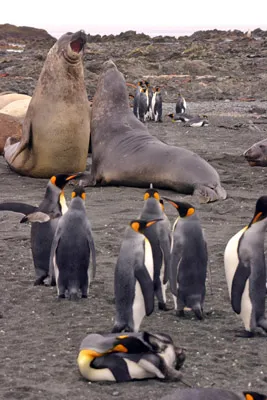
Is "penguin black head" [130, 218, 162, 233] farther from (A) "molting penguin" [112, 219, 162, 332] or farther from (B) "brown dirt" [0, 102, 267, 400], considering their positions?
(B) "brown dirt" [0, 102, 267, 400]

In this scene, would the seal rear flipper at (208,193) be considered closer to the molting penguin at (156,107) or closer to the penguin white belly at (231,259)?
the penguin white belly at (231,259)

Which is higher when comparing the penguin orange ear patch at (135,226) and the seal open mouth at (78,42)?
the seal open mouth at (78,42)

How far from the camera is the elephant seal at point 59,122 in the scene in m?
9.11

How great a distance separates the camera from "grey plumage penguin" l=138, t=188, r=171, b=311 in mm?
4793

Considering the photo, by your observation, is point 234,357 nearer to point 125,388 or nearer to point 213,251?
point 125,388

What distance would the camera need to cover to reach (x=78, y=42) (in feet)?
30.2

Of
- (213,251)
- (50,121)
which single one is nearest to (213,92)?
(50,121)

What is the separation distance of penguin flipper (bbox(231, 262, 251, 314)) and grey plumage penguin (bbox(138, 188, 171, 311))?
0.58 meters

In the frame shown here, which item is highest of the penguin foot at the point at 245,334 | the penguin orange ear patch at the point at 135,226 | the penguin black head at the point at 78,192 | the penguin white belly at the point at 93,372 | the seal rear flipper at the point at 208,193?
the penguin black head at the point at 78,192

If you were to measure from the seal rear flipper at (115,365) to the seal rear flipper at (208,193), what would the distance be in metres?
4.44

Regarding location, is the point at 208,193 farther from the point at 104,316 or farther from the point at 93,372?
the point at 93,372

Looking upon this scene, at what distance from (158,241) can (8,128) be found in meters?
6.36

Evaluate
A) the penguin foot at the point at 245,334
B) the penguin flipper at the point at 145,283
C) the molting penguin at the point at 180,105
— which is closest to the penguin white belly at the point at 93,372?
the penguin flipper at the point at 145,283

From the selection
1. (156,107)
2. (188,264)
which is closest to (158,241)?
(188,264)
